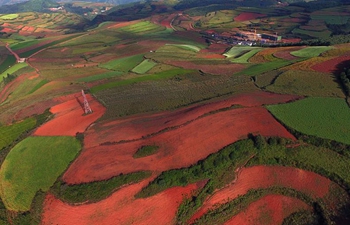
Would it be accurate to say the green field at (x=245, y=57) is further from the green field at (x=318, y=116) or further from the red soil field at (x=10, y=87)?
the red soil field at (x=10, y=87)

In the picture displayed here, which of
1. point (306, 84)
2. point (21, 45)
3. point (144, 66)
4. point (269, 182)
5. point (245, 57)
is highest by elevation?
point (306, 84)

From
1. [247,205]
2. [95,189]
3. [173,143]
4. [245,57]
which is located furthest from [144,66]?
[247,205]

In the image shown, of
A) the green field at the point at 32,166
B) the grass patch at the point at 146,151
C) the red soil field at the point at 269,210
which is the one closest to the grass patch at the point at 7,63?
the green field at the point at 32,166

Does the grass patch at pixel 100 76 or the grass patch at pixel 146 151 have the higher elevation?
the grass patch at pixel 146 151

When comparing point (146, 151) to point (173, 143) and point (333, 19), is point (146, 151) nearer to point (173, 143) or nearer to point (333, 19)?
point (173, 143)

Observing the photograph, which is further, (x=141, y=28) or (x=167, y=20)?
(x=167, y=20)
